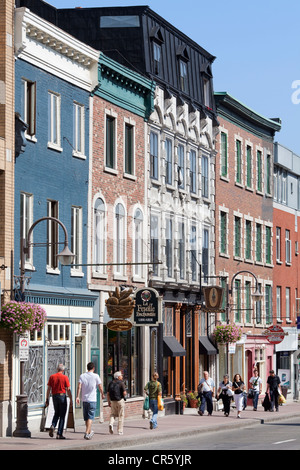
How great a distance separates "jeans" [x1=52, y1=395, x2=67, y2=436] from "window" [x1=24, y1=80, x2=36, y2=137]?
7772 mm

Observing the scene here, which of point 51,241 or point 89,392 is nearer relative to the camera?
point 89,392

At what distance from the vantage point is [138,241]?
134 feet

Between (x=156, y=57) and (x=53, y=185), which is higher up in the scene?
(x=156, y=57)

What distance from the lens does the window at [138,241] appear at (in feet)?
134

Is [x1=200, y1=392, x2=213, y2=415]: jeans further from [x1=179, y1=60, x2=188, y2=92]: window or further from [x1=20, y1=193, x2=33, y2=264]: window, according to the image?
[x1=20, y1=193, x2=33, y2=264]: window

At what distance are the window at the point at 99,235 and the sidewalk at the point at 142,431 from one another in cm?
505

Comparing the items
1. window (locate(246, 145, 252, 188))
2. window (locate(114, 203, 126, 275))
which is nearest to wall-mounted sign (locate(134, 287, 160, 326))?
window (locate(114, 203, 126, 275))

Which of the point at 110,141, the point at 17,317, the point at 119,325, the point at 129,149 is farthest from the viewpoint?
the point at 129,149

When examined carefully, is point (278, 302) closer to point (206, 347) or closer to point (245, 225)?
point (245, 225)

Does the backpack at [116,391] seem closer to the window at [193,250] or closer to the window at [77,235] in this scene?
the window at [77,235]

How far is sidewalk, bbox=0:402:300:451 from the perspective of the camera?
27078mm

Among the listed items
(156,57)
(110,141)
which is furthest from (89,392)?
(156,57)

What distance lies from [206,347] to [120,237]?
1038 cm
